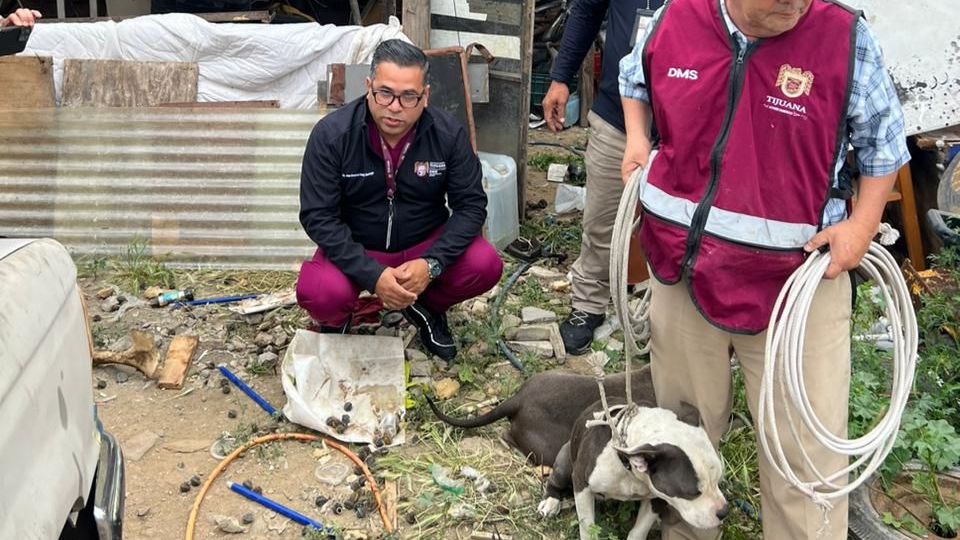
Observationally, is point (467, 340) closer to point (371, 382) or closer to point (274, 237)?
point (371, 382)

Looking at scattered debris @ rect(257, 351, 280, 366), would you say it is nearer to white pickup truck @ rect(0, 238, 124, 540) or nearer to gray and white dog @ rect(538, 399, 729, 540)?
gray and white dog @ rect(538, 399, 729, 540)

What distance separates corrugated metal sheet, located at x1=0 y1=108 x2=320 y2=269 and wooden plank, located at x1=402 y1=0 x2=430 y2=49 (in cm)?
126

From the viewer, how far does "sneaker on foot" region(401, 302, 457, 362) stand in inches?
186

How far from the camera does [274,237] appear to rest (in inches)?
229

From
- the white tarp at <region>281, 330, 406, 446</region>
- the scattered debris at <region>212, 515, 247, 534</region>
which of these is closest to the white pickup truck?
the scattered debris at <region>212, 515, 247, 534</region>

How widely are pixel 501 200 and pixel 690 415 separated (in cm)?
322

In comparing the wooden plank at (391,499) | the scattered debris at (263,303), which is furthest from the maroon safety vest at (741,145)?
the scattered debris at (263,303)

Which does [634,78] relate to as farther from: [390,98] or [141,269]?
[141,269]

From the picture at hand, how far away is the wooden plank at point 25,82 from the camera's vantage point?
19.2 ft

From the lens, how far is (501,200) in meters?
6.03

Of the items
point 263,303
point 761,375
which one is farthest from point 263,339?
point 761,375

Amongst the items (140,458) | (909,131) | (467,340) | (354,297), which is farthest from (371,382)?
(909,131)

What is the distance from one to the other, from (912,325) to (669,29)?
4.02 ft

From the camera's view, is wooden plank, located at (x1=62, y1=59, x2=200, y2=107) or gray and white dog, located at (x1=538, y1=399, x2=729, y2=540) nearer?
gray and white dog, located at (x1=538, y1=399, x2=729, y2=540)
